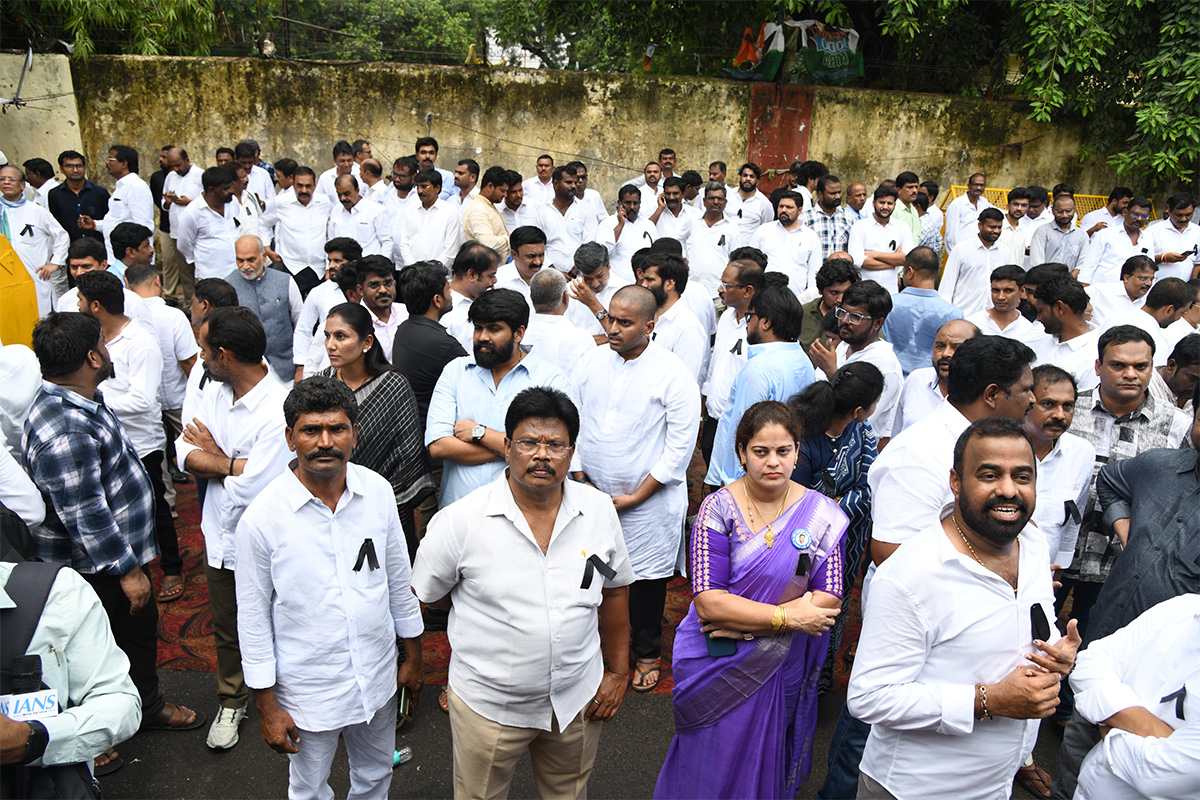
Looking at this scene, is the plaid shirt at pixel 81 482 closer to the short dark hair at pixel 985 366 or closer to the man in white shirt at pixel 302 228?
the short dark hair at pixel 985 366

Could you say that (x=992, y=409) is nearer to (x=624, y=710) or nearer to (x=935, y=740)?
(x=935, y=740)

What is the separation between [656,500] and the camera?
4191mm

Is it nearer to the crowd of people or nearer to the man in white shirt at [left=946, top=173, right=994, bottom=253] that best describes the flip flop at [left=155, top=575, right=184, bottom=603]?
the crowd of people

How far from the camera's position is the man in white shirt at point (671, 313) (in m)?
5.23

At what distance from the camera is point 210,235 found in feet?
26.6

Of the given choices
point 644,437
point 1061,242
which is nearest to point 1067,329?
point 644,437

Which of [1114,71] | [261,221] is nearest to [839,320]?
[261,221]

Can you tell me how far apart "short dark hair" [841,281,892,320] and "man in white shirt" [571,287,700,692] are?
1174 mm

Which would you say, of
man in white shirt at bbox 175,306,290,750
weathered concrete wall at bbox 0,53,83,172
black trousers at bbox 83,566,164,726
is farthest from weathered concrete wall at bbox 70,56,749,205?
black trousers at bbox 83,566,164,726

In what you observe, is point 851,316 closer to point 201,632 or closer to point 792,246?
point 792,246

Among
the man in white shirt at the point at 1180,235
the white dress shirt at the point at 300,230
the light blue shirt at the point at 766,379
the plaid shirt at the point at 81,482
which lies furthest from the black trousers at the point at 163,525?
the man in white shirt at the point at 1180,235

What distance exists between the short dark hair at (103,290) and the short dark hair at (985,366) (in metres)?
4.31

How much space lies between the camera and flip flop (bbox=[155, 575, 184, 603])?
5016 millimetres

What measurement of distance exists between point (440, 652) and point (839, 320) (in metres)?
3.00
